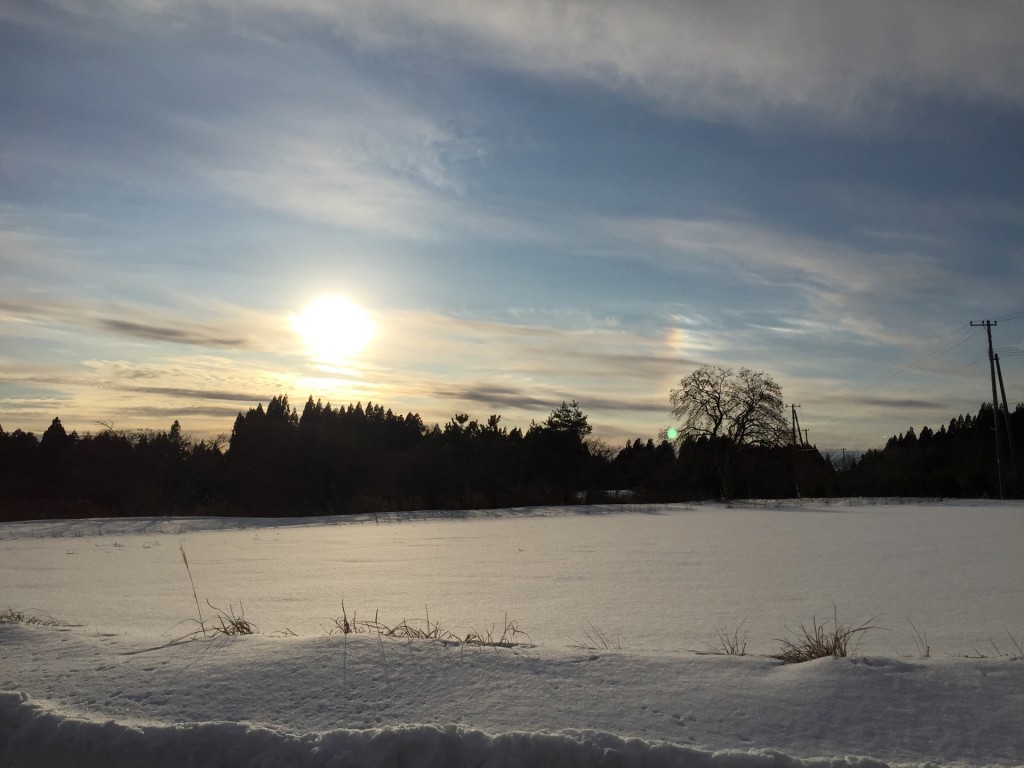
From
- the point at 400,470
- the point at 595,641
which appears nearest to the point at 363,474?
the point at 400,470

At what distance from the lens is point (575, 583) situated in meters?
8.29

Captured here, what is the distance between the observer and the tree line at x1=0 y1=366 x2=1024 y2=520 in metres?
34.8

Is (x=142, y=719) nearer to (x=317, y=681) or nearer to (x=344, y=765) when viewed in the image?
(x=317, y=681)

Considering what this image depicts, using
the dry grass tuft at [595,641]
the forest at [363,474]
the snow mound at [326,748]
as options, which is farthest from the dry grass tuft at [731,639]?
the forest at [363,474]

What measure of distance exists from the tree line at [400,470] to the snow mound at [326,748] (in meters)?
27.1

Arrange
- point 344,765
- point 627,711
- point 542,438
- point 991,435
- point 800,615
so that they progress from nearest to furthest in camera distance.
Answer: point 344,765 < point 627,711 < point 800,615 < point 542,438 < point 991,435

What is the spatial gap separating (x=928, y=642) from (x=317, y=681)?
3.97 m

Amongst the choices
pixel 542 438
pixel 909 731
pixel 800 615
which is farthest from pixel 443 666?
pixel 542 438

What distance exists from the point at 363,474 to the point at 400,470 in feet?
6.28

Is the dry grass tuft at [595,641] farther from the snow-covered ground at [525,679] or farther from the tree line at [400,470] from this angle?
the tree line at [400,470]

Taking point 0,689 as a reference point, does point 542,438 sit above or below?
above

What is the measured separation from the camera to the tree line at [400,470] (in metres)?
34.8

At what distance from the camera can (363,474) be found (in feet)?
118

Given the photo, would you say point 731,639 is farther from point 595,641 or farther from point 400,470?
point 400,470
